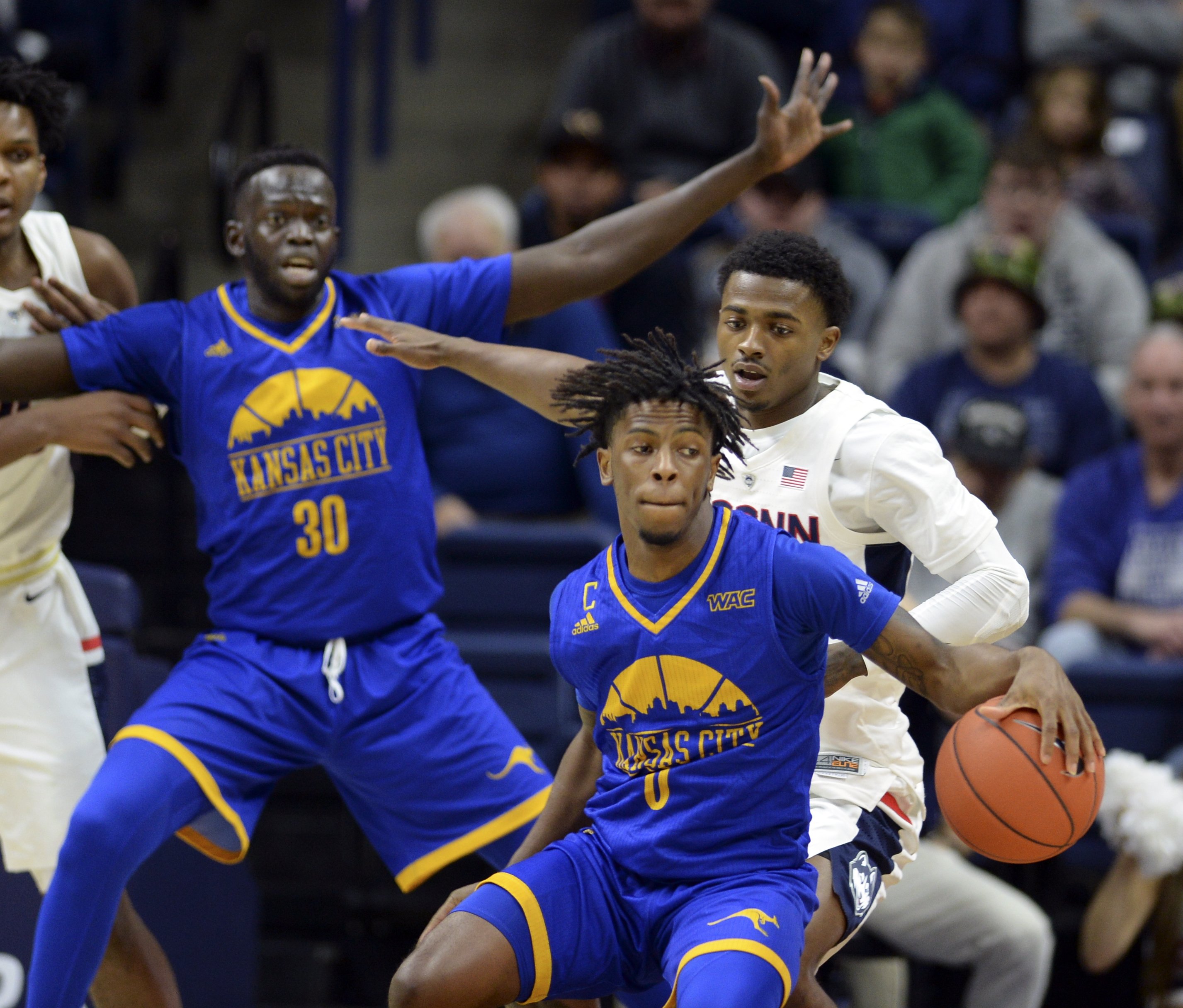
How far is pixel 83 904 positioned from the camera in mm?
3297

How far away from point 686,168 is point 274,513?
417 cm

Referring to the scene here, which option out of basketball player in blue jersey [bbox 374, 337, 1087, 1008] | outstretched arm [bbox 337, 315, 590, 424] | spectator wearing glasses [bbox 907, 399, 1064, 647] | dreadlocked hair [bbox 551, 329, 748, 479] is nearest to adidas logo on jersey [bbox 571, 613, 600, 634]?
basketball player in blue jersey [bbox 374, 337, 1087, 1008]

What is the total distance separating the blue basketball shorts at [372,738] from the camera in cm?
350

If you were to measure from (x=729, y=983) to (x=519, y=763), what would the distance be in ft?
3.45

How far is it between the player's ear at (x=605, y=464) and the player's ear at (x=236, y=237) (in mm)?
1085

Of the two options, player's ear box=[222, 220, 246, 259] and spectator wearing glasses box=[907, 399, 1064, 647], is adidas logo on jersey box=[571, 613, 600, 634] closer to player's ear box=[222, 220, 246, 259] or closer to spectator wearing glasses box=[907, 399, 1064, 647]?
player's ear box=[222, 220, 246, 259]

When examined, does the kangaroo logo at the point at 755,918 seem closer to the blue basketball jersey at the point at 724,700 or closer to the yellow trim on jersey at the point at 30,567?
the blue basketball jersey at the point at 724,700

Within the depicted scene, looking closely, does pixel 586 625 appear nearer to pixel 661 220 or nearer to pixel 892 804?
pixel 892 804

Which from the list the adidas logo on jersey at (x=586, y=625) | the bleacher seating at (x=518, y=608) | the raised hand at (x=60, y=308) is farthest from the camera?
the bleacher seating at (x=518, y=608)

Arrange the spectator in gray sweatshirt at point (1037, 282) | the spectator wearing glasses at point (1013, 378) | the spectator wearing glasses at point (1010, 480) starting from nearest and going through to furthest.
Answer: the spectator wearing glasses at point (1010, 480), the spectator wearing glasses at point (1013, 378), the spectator in gray sweatshirt at point (1037, 282)

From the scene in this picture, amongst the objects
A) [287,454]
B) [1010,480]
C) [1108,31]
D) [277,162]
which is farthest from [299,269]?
[1108,31]

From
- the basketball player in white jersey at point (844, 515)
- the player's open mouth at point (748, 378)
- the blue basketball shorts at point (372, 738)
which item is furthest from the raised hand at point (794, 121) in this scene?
the blue basketball shorts at point (372, 738)

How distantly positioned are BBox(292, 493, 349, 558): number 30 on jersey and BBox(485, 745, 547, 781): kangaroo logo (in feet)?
1.97

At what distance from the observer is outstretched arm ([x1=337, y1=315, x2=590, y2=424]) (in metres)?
3.46
